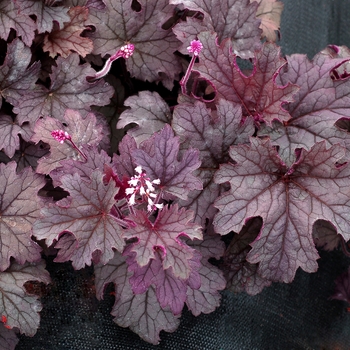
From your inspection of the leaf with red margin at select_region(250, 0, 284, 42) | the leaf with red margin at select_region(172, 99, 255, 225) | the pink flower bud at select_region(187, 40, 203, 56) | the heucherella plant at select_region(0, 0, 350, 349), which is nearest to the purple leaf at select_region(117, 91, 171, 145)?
the heucherella plant at select_region(0, 0, 350, 349)

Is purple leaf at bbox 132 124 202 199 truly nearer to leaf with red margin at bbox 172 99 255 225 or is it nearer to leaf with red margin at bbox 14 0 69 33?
leaf with red margin at bbox 172 99 255 225

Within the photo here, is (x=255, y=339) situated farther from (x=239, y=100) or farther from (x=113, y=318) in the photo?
(x=239, y=100)

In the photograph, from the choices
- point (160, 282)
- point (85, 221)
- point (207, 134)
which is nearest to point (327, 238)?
point (207, 134)

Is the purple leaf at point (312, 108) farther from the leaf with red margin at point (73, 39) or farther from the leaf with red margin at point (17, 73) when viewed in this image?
the leaf with red margin at point (17, 73)

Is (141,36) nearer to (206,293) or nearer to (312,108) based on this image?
(312,108)

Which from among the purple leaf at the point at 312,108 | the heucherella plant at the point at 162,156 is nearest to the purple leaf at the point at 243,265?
the heucherella plant at the point at 162,156

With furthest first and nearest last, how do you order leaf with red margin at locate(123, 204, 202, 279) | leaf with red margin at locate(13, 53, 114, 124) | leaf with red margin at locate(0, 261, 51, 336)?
leaf with red margin at locate(13, 53, 114, 124) → leaf with red margin at locate(0, 261, 51, 336) → leaf with red margin at locate(123, 204, 202, 279)
